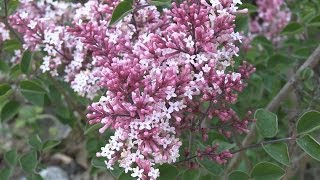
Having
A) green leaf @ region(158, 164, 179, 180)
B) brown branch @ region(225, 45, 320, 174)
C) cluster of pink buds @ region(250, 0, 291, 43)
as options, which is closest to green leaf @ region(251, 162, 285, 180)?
green leaf @ region(158, 164, 179, 180)

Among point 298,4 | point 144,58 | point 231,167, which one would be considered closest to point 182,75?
point 144,58

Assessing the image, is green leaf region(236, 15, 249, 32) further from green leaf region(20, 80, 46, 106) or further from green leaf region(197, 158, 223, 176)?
green leaf region(20, 80, 46, 106)

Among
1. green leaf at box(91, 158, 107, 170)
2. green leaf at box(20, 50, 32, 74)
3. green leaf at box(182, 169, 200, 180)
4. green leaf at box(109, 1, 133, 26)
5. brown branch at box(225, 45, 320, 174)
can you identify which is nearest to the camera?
green leaf at box(109, 1, 133, 26)

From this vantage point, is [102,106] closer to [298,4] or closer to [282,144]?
[282,144]

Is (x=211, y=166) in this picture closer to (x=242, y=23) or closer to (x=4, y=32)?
(x=242, y=23)

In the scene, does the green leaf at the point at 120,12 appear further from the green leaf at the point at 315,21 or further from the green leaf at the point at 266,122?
the green leaf at the point at 315,21
